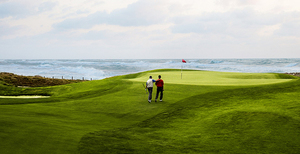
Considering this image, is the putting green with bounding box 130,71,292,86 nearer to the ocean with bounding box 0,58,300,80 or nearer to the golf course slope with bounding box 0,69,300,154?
the golf course slope with bounding box 0,69,300,154

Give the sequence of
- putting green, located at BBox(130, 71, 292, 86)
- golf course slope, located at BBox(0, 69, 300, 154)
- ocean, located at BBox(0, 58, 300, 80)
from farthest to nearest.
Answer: ocean, located at BBox(0, 58, 300, 80)
putting green, located at BBox(130, 71, 292, 86)
golf course slope, located at BBox(0, 69, 300, 154)

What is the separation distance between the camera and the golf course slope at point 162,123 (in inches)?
268

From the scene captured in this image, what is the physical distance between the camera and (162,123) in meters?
10.7

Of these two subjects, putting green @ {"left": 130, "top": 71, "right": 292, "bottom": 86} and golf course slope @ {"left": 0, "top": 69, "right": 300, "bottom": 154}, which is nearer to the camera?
golf course slope @ {"left": 0, "top": 69, "right": 300, "bottom": 154}

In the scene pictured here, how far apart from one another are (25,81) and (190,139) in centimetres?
4108

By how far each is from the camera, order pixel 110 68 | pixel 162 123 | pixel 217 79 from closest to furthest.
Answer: pixel 162 123 < pixel 217 79 < pixel 110 68

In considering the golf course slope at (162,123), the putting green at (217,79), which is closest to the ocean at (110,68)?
the putting green at (217,79)

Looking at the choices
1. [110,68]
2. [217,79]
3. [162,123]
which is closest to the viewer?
[162,123]

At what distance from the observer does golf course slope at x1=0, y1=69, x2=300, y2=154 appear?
6.82 meters

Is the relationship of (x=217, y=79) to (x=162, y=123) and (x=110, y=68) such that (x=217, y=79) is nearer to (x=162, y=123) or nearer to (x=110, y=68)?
(x=162, y=123)

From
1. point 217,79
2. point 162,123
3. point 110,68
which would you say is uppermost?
point 217,79

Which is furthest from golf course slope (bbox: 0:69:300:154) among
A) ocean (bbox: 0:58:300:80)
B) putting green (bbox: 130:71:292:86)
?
ocean (bbox: 0:58:300:80)

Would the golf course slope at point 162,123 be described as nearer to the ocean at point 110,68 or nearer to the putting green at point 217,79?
the putting green at point 217,79

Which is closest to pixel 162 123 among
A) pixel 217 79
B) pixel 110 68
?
pixel 217 79
